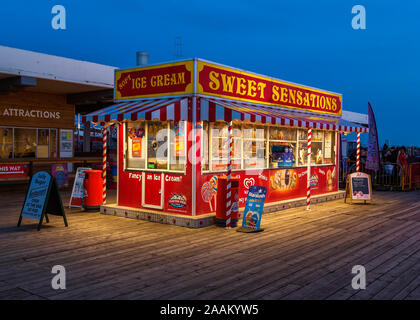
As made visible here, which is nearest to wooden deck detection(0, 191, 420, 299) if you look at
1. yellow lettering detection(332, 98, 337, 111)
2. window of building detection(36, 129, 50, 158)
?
yellow lettering detection(332, 98, 337, 111)

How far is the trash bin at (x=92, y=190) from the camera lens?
10.4m

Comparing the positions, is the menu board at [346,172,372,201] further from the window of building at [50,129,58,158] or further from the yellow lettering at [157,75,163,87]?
the window of building at [50,129,58,158]

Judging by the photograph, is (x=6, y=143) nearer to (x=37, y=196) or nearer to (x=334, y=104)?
(x=37, y=196)

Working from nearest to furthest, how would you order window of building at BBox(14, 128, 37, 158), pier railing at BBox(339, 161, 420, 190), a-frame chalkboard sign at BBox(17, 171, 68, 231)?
a-frame chalkboard sign at BBox(17, 171, 68, 231)
pier railing at BBox(339, 161, 420, 190)
window of building at BBox(14, 128, 37, 158)

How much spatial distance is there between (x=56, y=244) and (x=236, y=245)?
2933 millimetres

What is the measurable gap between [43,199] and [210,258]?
381 centimetres

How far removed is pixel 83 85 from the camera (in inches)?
657

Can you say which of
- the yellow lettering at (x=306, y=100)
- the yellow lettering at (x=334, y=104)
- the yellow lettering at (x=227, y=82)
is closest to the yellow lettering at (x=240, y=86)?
the yellow lettering at (x=227, y=82)

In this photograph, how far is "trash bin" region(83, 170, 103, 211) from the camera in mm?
10406

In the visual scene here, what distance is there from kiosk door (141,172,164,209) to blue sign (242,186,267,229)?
76.4 inches

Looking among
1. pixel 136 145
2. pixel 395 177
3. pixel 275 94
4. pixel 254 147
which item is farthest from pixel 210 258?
pixel 395 177

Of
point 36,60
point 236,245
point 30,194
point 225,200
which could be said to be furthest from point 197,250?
point 36,60

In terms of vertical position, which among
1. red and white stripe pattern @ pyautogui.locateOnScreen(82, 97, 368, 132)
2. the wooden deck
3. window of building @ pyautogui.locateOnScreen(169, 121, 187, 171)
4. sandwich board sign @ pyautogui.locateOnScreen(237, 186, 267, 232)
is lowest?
the wooden deck
